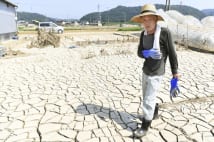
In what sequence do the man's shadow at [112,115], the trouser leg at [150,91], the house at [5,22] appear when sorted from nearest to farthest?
the trouser leg at [150,91] → the man's shadow at [112,115] → the house at [5,22]

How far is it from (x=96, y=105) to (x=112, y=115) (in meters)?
0.54

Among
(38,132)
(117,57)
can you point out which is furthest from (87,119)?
(117,57)

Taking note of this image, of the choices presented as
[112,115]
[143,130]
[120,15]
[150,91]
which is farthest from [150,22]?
[120,15]

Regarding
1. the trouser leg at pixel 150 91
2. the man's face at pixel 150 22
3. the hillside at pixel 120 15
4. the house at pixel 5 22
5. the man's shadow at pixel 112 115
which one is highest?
the hillside at pixel 120 15

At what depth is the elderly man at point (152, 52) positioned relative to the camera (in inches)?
106

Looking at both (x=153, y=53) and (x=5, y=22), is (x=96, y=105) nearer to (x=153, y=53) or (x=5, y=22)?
(x=153, y=53)

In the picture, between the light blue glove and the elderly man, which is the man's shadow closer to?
the elderly man

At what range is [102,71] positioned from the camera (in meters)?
6.56

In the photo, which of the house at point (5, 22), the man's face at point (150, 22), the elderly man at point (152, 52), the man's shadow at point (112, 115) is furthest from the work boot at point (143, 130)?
the house at point (5, 22)

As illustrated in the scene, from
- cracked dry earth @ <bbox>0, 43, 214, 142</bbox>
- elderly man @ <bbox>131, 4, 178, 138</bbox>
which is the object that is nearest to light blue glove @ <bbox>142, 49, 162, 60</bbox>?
elderly man @ <bbox>131, 4, 178, 138</bbox>

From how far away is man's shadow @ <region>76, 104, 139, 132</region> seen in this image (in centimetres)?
350

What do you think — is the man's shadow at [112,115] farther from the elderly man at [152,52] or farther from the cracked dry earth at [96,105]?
the elderly man at [152,52]

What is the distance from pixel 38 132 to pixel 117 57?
5.53 meters

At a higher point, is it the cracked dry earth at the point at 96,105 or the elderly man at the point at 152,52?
the elderly man at the point at 152,52
